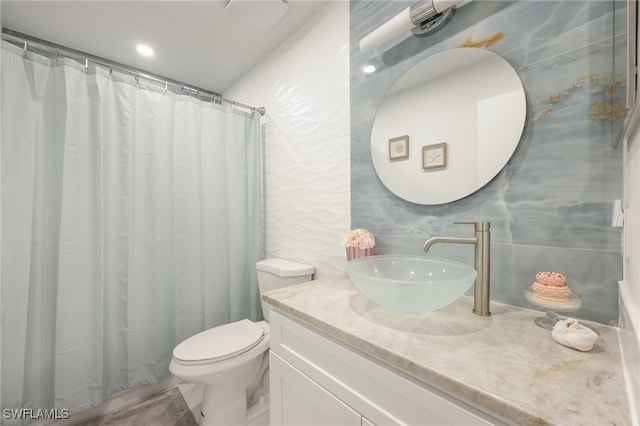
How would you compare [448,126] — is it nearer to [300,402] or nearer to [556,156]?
[556,156]

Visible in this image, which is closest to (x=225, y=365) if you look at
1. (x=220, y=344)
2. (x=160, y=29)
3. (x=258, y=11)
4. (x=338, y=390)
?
(x=220, y=344)

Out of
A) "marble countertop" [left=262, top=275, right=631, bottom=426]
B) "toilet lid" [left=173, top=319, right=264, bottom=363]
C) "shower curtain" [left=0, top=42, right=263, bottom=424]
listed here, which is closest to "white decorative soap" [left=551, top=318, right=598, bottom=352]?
"marble countertop" [left=262, top=275, right=631, bottom=426]

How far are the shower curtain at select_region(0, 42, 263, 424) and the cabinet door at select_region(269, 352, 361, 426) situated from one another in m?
0.97

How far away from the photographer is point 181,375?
3.67ft

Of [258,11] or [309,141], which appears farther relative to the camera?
[309,141]

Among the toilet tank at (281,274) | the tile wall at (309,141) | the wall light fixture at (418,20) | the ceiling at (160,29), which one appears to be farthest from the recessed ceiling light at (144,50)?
the toilet tank at (281,274)

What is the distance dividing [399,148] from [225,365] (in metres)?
1.25

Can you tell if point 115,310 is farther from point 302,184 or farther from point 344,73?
point 344,73

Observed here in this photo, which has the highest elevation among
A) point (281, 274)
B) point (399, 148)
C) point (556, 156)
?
point (399, 148)

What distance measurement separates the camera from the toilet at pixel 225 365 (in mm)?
1139

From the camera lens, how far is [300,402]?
0.79m

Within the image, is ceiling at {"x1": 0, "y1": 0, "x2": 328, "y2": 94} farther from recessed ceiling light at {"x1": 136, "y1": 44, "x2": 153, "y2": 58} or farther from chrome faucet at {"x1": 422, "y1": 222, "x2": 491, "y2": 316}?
chrome faucet at {"x1": 422, "y1": 222, "x2": 491, "y2": 316}

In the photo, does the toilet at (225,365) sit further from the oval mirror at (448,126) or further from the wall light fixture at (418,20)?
the wall light fixture at (418,20)

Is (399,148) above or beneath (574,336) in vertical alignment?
above
